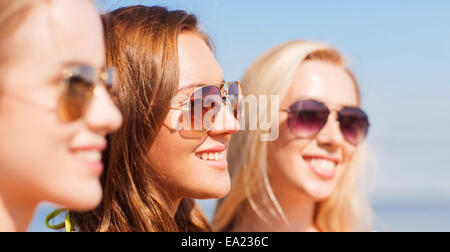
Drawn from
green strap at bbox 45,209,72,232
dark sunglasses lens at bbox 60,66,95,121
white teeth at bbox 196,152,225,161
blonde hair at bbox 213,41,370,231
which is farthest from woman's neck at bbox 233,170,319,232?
dark sunglasses lens at bbox 60,66,95,121

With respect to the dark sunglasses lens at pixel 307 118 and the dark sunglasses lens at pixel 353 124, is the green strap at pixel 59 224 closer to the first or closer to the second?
the dark sunglasses lens at pixel 307 118

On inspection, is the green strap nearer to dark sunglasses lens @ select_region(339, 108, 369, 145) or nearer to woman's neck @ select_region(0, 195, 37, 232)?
woman's neck @ select_region(0, 195, 37, 232)

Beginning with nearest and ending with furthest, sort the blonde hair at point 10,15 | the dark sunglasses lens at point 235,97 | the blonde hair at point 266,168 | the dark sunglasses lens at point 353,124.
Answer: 1. the blonde hair at point 10,15
2. the dark sunglasses lens at point 235,97
3. the dark sunglasses lens at point 353,124
4. the blonde hair at point 266,168

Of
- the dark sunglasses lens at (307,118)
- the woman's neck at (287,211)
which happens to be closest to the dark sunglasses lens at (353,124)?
the dark sunglasses lens at (307,118)

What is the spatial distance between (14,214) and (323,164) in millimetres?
2387

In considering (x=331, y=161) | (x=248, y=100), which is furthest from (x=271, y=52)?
(x=331, y=161)

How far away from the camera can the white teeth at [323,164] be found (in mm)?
3625

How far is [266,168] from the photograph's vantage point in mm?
3861

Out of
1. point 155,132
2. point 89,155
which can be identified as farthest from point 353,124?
point 89,155

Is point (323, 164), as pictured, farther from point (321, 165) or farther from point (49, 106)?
point (49, 106)

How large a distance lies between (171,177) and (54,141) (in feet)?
3.34

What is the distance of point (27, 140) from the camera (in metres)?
1.59

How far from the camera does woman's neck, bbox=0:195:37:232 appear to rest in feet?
5.69

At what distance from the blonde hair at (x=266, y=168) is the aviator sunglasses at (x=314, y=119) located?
0.18 m
